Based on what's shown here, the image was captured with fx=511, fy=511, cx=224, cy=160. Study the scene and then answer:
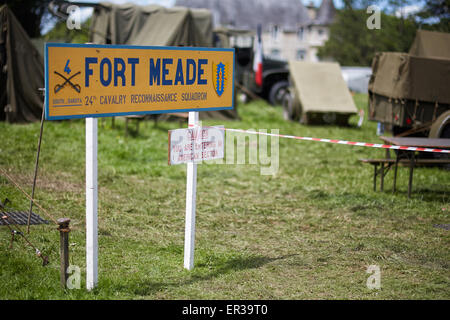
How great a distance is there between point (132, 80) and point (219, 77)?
1019 mm

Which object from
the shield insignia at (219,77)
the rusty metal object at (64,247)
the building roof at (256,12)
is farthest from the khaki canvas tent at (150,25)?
the building roof at (256,12)

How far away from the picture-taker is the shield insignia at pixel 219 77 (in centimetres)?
485

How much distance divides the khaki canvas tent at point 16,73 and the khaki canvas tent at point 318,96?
23.8 feet

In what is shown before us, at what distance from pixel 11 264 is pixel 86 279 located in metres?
0.81

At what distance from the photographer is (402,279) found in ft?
15.1

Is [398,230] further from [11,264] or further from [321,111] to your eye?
[321,111]

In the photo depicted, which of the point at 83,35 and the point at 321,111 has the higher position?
the point at 83,35

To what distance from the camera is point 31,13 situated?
20.7 metres

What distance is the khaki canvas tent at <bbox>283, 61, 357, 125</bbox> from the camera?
577 inches

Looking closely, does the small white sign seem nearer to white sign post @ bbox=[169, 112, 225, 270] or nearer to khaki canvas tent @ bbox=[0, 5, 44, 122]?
white sign post @ bbox=[169, 112, 225, 270]

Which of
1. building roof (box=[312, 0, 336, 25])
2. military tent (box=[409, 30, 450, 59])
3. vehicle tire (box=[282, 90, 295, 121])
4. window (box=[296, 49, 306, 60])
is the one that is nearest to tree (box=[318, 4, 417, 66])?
window (box=[296, 49, 306, 60])

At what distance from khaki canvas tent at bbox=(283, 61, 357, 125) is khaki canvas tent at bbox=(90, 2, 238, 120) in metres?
3.00

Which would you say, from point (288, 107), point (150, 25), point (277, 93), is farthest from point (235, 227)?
point (277, 93)
